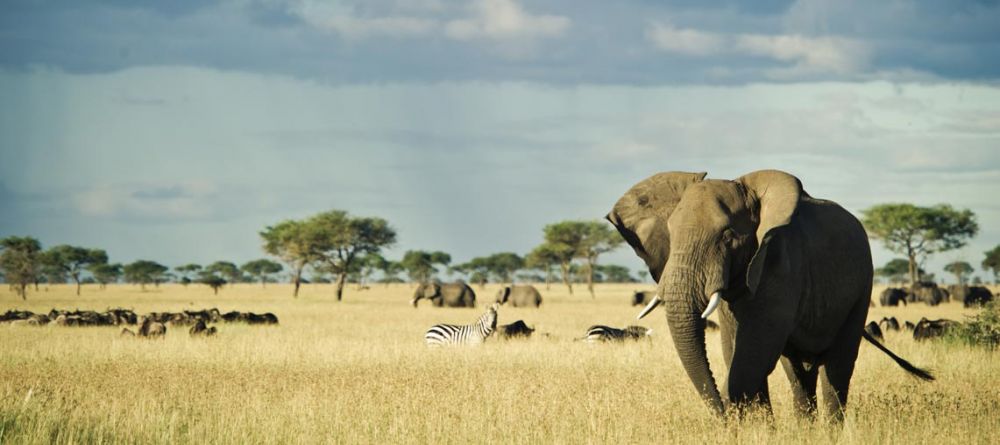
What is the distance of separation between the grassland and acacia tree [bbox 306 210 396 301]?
54.4 meters

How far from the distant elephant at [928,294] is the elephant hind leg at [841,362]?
191 ft

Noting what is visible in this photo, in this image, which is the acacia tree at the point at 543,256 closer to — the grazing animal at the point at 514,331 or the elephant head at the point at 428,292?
the elephant head at the point at 428,292

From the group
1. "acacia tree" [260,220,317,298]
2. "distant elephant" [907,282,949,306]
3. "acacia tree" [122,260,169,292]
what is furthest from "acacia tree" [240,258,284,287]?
"distant elephant" [907,282,949,306]

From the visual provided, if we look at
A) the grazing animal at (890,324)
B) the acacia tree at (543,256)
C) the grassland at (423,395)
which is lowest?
the grassland at (423,395)

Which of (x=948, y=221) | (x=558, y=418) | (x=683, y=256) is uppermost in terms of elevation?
(x=948, y=221)

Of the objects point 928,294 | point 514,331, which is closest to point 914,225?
point 928,294

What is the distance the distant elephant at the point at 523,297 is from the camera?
189 feet

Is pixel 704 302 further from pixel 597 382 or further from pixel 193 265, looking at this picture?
pixel 193 265

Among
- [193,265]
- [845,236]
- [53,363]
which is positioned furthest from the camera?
[193,265]

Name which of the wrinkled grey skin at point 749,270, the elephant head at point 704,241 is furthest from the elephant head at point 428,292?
the elephant head at point 704,241

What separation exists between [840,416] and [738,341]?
2.51 m

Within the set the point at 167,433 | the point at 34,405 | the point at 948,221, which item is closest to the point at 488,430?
the point at 167,433

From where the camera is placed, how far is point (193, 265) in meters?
156

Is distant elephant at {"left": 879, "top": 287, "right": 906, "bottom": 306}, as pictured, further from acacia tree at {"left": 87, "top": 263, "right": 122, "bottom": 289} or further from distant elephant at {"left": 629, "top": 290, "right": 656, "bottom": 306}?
acacia tree at {"left": 87, "top": 263, "right": 122, "bottom": 289}
